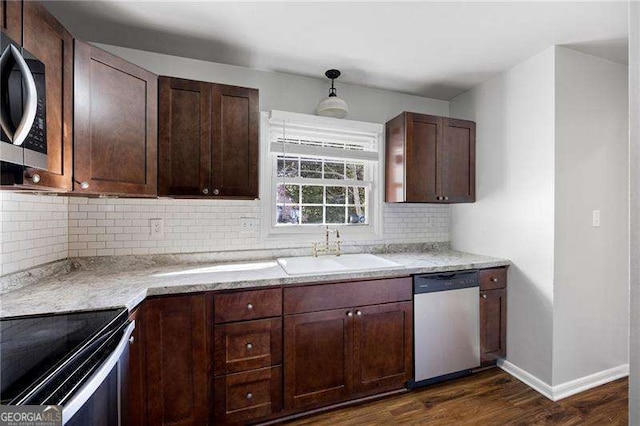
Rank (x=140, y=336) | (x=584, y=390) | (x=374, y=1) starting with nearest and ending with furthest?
(x=140, y=336), (x=374, y=1), (x=584, y=390)

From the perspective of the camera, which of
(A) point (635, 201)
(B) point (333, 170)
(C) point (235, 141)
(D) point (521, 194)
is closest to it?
(A) point (635, 201)

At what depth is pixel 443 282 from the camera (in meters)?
2.14

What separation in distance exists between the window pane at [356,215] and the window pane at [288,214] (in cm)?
53

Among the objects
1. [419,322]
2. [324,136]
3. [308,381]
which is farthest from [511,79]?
[308,381]

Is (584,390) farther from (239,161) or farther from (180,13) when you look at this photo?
(180,13)

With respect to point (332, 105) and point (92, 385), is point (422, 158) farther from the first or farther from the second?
point (92, 385)

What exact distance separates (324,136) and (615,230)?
2454 mm

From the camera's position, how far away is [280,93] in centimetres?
245

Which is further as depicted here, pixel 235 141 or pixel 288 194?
pixel 288 194

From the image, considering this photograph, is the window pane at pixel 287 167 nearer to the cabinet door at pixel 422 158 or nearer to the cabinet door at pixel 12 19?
the cabinet door at pixel 422 158

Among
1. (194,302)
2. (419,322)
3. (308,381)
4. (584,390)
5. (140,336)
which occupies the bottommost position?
(584,390)

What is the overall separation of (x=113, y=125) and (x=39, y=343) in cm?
117

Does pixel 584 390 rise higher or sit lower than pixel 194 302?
lower

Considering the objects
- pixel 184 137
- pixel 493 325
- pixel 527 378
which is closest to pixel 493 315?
pixel 493 325
